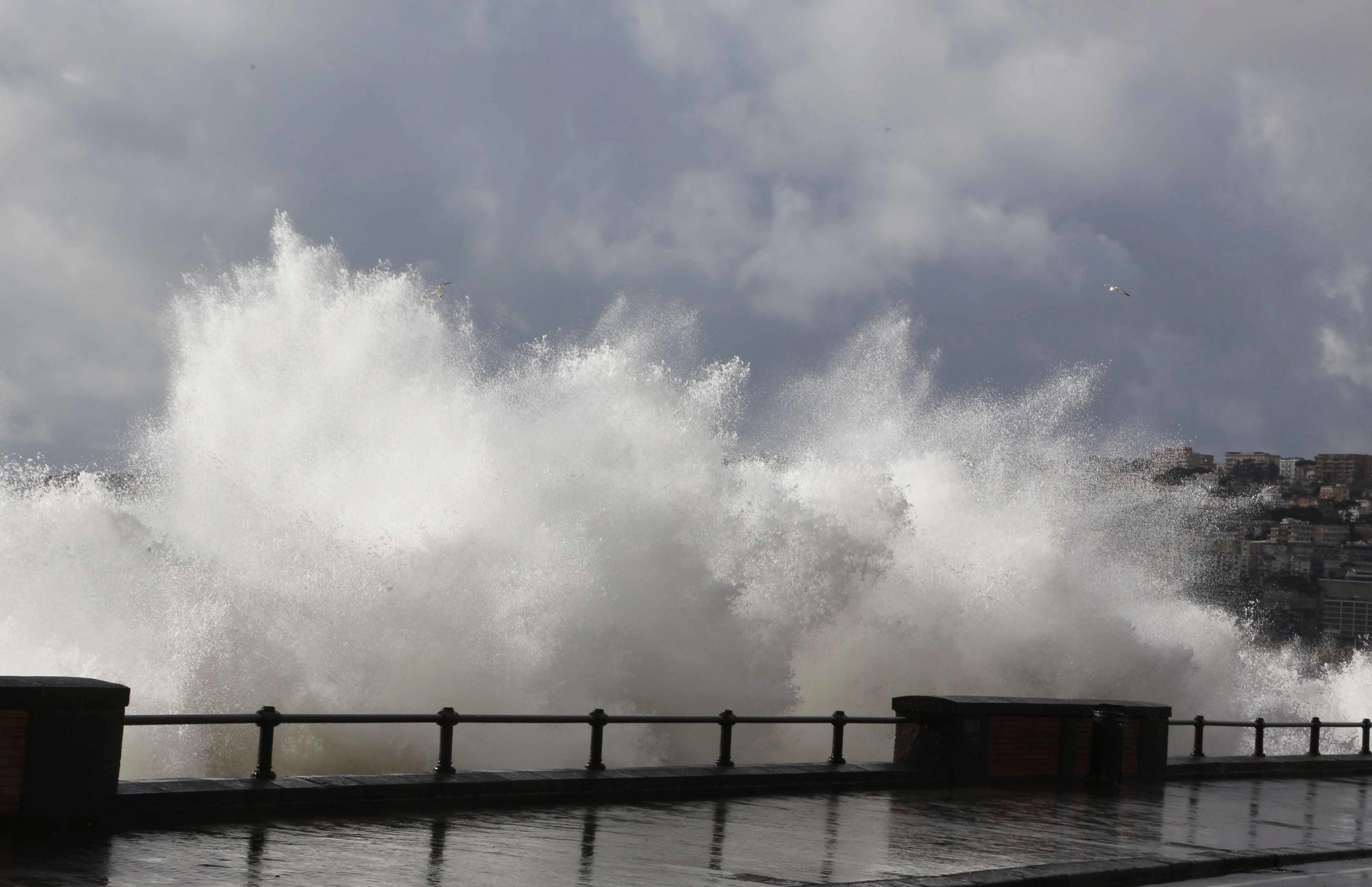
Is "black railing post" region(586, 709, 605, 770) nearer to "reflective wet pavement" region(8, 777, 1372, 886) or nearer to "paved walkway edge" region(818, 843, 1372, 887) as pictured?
"reflective wet pavement" region(8, 777, 1372, 886)

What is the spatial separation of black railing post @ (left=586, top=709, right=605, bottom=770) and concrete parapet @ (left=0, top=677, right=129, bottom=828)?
4.75m

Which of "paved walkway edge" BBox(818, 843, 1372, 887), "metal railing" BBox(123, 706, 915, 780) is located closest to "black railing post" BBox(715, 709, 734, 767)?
"metal railing" BBox(123, 706, 915, 780)

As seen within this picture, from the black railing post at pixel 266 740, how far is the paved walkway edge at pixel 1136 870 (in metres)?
4.35

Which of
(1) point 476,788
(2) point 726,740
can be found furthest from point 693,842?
(2) point 726,740

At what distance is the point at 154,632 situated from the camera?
2569 centimetres

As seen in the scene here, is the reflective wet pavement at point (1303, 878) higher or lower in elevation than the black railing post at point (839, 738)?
lower

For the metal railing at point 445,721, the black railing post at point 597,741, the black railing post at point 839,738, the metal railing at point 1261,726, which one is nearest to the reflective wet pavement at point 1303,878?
the metal railing at point 445,721

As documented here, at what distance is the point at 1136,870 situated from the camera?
1138cm

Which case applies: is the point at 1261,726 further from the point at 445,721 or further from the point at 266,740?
the point at 266,740

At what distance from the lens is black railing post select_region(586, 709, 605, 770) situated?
13836 millimetres

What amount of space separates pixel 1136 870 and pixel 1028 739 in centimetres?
673

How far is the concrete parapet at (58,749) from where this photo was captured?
32.2ft

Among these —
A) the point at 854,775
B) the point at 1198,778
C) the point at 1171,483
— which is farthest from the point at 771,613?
the point at 1171,483

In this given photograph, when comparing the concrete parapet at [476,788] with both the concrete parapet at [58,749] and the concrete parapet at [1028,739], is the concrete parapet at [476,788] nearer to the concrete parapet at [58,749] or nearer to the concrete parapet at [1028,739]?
the concrete parapet at [58,749]
